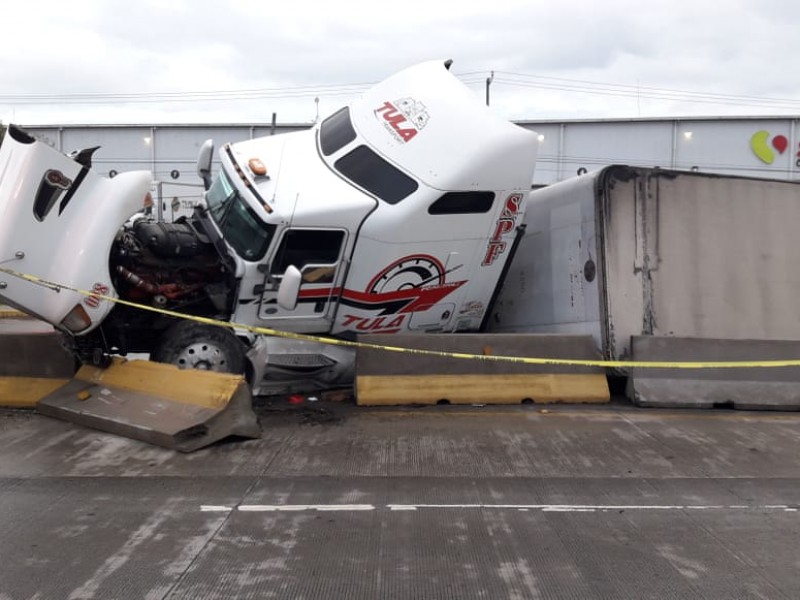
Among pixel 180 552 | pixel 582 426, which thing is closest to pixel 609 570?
pixel 180 552

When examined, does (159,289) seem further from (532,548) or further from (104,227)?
(532,548)

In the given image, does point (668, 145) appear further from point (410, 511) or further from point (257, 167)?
point (410, 511)

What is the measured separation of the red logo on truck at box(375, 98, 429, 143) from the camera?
7406 millimetres

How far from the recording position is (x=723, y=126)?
29891 millimetres

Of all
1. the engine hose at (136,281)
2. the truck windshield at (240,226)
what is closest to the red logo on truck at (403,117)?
the truck windshield at (240,226)

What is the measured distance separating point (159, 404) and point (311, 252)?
2.16m

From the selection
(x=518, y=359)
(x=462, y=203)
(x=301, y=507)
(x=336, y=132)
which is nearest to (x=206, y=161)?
(x=336, y=132)

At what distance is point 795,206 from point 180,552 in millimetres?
8076

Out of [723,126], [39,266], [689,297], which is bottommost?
[689,297]

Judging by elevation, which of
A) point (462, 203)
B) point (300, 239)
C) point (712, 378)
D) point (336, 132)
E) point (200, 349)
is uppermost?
point (336, 132)

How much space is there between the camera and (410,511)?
14.4ft

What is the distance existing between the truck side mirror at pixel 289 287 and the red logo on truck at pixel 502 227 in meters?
2.31

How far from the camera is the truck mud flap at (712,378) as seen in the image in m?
7.18

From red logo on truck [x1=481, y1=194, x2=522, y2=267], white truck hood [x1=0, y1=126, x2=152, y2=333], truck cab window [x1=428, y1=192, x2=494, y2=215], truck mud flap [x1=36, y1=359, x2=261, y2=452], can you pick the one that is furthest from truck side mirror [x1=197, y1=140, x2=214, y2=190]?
red logo on truck [x1=481, y1=194, x2=522, y2=267]
